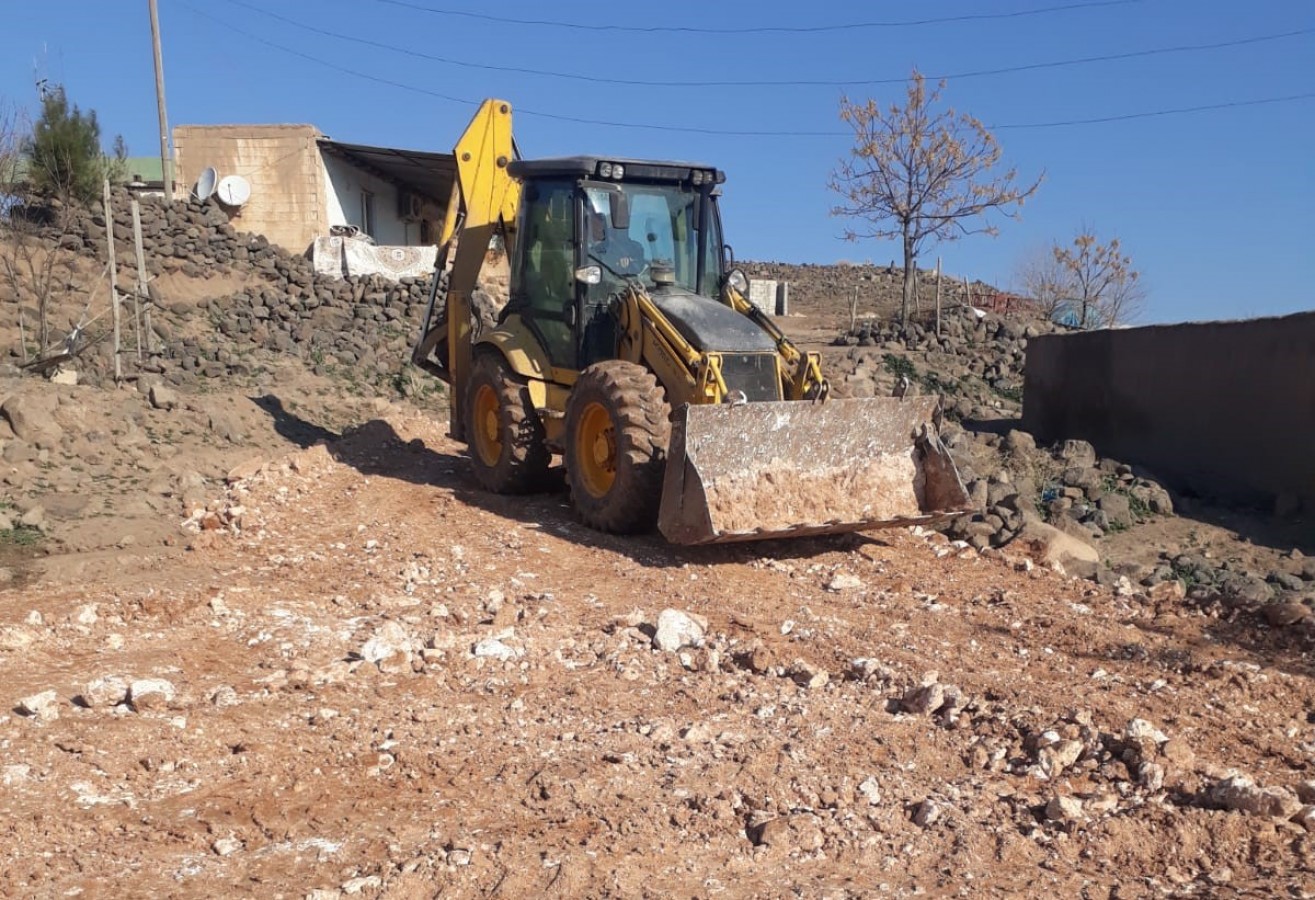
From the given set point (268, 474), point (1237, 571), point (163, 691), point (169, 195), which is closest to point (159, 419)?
point (268, 474)

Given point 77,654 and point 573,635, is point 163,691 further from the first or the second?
point 573,635

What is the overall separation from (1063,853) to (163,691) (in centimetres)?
371

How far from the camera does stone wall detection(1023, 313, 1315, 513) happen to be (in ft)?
34.2

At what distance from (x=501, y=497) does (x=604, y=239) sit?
2273 millimetres

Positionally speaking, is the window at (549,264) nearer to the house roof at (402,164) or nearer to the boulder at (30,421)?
the boulder at (30,421)

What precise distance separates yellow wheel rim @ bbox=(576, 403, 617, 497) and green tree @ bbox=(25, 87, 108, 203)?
1691 centimetres

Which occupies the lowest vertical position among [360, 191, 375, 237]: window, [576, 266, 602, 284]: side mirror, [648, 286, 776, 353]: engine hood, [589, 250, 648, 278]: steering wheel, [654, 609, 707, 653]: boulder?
[654, 609, 707, 653]: boulder

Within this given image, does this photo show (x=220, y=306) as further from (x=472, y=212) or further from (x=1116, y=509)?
(x=1116, y=509)

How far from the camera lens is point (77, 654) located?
5.65 m

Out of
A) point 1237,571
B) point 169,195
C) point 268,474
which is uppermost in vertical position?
point 169,195

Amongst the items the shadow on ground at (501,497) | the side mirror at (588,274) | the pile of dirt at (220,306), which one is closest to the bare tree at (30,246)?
the pile of dirt at (220,306)

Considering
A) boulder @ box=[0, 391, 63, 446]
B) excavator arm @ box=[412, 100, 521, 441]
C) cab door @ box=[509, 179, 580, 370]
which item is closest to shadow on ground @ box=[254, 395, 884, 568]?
Answer: excavator arm @ box=[412, 100, 521, 441]

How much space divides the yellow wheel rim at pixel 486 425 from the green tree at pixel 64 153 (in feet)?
49.8

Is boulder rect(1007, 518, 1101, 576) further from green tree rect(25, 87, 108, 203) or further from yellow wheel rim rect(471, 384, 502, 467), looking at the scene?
green tree rect(25, 87, 108, 203)
